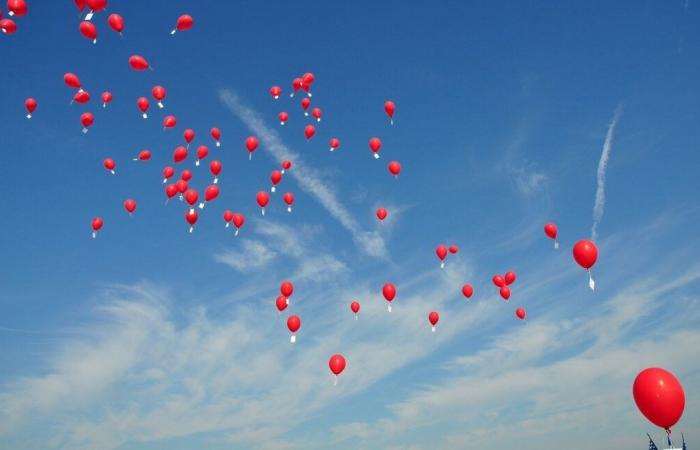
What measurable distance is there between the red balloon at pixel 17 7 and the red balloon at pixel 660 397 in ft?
77.7

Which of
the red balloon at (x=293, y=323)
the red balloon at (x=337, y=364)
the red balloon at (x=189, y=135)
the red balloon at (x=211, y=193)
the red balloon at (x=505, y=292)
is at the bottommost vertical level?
the red balloon at (x=337, y=364)

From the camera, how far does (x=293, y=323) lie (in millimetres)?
27062

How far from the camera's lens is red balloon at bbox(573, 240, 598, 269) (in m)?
22.3

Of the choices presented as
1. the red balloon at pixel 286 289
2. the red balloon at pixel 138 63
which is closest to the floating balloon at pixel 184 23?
the red balloon at pixel 138 63

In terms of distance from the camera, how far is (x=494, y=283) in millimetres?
30109

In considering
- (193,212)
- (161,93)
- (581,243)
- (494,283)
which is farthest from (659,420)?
(161,93)

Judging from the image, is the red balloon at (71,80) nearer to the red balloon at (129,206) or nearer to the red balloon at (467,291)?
the red balloon at (129,206)

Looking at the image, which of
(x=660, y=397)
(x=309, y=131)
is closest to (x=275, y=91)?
(x=309, y=131)

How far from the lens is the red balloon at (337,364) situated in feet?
86.1

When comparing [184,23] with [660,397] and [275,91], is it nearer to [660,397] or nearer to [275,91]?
[275,91]

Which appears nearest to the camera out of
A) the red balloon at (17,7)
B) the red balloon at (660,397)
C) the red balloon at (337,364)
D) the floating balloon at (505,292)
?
the red balloon at (660,397)

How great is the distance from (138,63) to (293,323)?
43.7 feet

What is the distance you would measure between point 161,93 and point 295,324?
12.0m

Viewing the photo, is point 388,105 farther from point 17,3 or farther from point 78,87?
point 17,3
